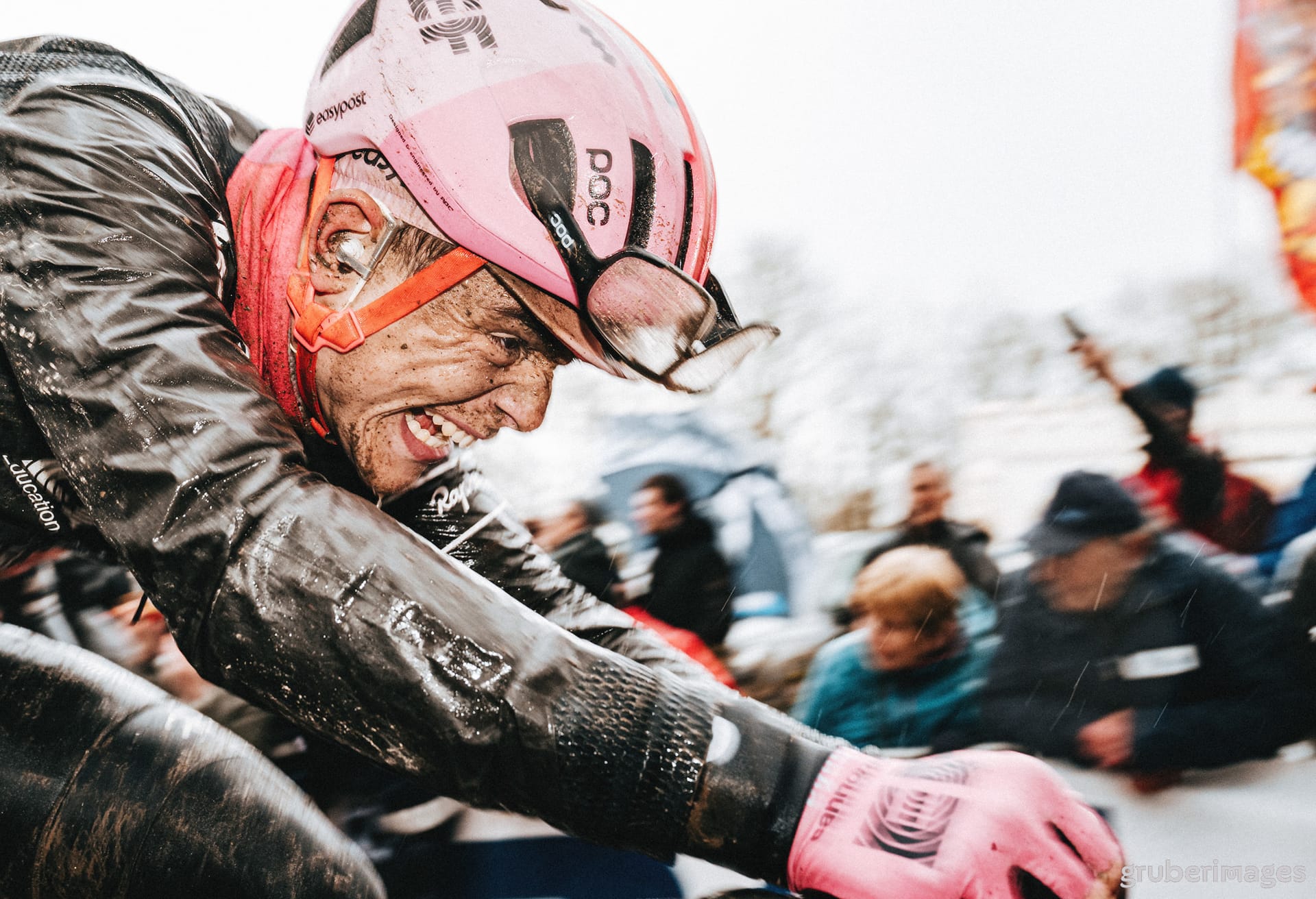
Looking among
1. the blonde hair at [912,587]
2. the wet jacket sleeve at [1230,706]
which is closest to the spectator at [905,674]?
the blonde hair at [912,587]

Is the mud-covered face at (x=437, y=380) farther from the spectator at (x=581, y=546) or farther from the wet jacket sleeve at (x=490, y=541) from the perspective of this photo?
the spectator at (x=581, y=546)

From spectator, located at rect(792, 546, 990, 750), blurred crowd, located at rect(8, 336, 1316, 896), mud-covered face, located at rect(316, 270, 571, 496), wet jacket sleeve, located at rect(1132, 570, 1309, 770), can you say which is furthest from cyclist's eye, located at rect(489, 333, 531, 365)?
wet jacket sleeve, located at rect(1132, 570, 1309, 770)

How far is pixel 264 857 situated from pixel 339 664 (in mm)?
611

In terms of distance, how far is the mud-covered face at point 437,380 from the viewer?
1776 millimetres

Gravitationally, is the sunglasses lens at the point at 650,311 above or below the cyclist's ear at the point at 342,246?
below

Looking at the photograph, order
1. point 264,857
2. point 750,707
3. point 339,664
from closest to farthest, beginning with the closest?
point 339,664 → point 750,707 → point 264,857

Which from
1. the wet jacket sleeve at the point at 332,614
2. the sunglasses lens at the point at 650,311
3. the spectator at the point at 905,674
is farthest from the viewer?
Answer: the spectator at the point at 905,674

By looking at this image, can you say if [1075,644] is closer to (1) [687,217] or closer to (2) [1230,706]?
(2) [1230,706]

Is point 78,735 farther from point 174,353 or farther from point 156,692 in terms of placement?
point 174,353

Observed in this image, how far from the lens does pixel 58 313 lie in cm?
110

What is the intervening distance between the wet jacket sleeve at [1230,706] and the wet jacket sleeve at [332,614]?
2431mm

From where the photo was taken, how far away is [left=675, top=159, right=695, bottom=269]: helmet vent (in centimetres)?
169

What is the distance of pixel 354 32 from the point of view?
1774 mm

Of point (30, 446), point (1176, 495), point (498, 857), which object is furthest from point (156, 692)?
point (1176, 495)
